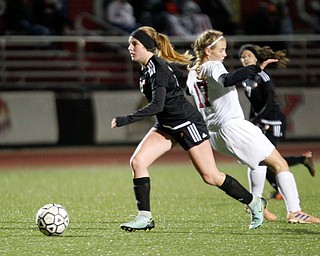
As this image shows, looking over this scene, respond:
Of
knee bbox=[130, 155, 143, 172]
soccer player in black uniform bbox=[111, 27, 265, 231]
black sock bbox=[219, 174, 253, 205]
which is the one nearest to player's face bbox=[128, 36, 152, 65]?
soccer player in black uniform bbox=[111, 27, 265, 231]

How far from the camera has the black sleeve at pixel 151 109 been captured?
7586mm

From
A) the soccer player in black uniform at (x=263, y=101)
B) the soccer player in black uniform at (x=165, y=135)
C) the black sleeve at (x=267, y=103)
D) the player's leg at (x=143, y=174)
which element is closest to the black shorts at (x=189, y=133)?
the soccer player in black uniform at (x=165, y=135)

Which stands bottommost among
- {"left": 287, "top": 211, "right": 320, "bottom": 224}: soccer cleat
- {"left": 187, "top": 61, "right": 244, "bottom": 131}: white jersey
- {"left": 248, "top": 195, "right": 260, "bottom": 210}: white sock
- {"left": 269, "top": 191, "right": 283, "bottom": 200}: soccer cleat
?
{"left": 269, "top": 191, "right": 283, "bottom": 200}: soccer cleat

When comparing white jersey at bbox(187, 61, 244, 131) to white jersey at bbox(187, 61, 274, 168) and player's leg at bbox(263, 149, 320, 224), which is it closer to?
white jersey at bbox(187, 61, 274, 168)

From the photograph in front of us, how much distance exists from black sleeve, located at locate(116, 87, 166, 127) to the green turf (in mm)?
1045

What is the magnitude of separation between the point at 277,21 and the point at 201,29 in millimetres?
1948

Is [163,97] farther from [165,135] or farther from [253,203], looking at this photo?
[253,203]

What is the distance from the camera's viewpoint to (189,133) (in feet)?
26.0

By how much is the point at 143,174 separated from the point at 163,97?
758mm

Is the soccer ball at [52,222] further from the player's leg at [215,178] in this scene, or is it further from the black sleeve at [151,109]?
the player's leg at [215,178]

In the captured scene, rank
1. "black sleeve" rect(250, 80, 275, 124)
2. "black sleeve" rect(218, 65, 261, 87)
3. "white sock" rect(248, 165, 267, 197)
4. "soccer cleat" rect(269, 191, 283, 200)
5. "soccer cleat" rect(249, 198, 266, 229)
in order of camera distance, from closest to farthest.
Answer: "black sleeve" rect(218, 65, 261, 87) < "soccer cleat" rect(249, 198, 266, 229) < "white sock" rect(248, 165, 267, 197) < "black sleeve" rect(250, 80, 275, 124) < "soccer cleat" rect(269, 191, 283, 200)

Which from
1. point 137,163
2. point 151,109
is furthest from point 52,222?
point 151,109

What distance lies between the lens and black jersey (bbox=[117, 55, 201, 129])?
Answer: 7.70m

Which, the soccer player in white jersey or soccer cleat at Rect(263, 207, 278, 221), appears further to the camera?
soccer cleat at Rect(263, 207, 278, 221)
